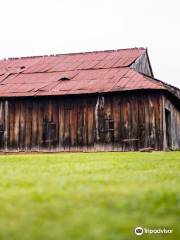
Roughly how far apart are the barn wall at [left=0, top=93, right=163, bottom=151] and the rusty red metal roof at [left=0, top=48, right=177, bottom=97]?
599 mm

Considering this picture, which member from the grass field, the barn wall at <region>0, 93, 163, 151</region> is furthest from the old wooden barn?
the grass field

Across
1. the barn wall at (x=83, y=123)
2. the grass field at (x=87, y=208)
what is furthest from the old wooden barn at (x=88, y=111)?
the grass field at (x=87, y=208)

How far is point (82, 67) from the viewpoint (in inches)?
1046

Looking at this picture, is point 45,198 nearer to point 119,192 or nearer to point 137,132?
point 119,192

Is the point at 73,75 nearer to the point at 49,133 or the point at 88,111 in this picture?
the point at 88,111

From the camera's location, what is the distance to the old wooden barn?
21953 mm

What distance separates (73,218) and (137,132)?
17.5 m

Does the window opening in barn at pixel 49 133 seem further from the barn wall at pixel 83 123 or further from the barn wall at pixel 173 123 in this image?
the barn wall at pixel 173 123

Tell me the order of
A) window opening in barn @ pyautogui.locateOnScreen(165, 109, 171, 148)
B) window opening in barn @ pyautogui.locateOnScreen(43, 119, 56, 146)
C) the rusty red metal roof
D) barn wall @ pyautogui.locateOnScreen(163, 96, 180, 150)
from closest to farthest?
the rusty red metal roof → window opening in barn @ pyautogui.locateOnScreen(43, 119, 56, 146) → barn wall @ pyautogui.locateOnScreen(163, 96, 180, 150) → window opening in barn @ pyautogui.locateOnScreen(165, 109, 171, 148)

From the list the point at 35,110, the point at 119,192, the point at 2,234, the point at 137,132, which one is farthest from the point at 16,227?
the point at 35,110

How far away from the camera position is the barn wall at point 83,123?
21969 mm

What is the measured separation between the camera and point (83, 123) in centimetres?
2277

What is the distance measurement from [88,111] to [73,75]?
3310 mm

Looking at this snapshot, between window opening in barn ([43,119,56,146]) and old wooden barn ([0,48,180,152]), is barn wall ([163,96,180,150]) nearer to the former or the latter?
old wooden barn ([0,48,180,152])
